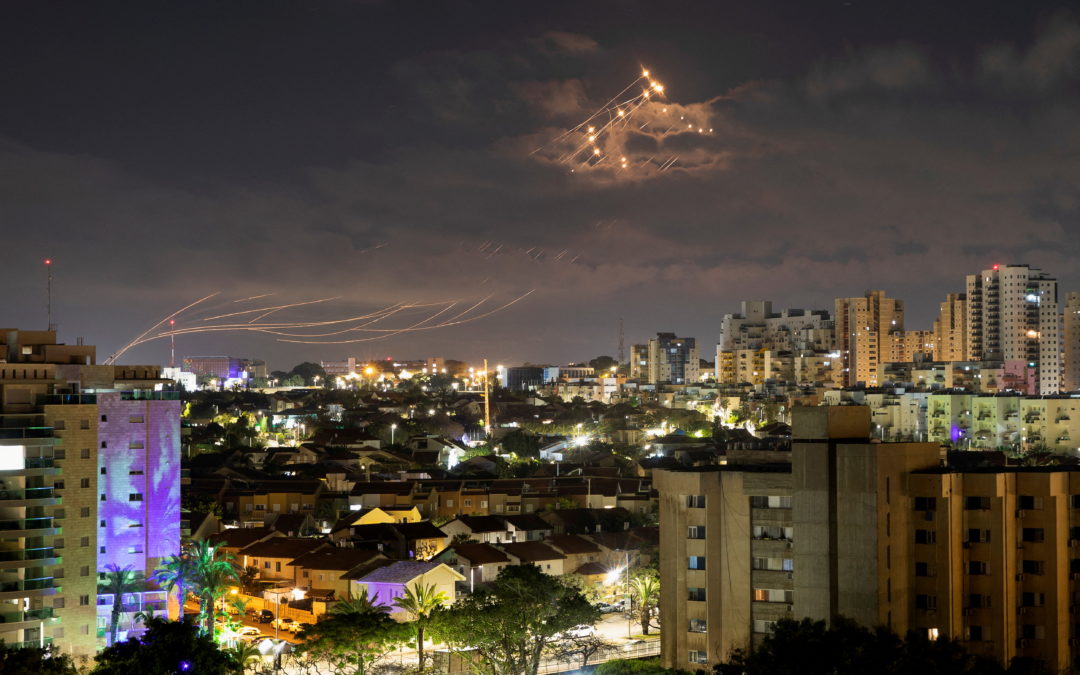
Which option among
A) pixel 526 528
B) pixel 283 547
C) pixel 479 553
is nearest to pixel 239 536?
pixel 283 547

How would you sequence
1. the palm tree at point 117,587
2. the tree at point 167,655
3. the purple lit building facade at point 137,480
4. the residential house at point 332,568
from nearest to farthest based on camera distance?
the tree at point 167,655, the palm tree at point 117,587, the purple lit building facade at point 137,480, the residential house at point 332,568

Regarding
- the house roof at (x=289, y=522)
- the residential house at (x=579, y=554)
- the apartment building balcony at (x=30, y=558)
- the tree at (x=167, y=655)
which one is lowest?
the residential house at (x=579, y=554)

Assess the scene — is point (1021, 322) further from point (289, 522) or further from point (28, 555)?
point (28, 555)

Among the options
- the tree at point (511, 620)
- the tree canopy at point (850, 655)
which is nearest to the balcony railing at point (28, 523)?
the tree at point (511, 620)

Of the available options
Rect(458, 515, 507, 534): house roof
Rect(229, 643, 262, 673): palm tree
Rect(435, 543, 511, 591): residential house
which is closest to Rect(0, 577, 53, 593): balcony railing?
Rect(229, 643, 262, 673): palm tree

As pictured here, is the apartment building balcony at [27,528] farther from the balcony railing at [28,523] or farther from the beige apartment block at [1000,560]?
Result: the beige apartment block at [1000,560]

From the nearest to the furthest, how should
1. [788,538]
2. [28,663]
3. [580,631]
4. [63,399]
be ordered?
[28,663] < [788,538] < [63,399] < [580,631]

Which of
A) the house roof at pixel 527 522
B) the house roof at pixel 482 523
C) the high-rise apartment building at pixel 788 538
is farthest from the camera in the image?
the house roof at pixel 527 522
